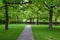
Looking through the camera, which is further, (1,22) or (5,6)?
(1,22)

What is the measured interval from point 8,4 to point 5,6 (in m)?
0.56

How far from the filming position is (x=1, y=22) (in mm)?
66188

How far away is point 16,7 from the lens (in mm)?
28141

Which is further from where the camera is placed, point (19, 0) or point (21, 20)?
point (21, 20)

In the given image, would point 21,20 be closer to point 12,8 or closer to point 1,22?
point 1,22

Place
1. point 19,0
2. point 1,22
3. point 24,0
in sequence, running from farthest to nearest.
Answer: point 1,22, point 24,0, point 19,0

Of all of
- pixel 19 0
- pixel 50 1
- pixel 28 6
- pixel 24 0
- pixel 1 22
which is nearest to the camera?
pixel 50 1

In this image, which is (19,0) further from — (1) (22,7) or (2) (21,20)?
(2) (21,20)

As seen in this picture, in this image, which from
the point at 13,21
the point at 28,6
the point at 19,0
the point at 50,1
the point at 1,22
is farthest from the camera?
the point at 13,21

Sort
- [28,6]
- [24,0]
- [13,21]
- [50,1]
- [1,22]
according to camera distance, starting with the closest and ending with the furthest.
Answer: [50,1] < [24,0] < [28,6] < [1,22] < [13,21]

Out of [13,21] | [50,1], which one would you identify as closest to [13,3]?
[50,1]

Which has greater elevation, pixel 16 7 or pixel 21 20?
pixel 16 7

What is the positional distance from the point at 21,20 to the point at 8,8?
46.0 m

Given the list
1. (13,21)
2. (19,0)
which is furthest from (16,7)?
(13,21)
